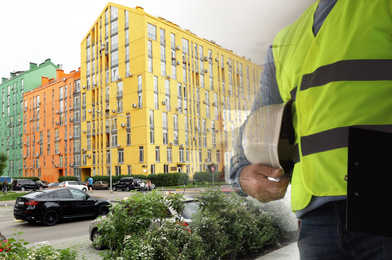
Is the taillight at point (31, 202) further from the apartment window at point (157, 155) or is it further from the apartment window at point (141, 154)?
the apartment window at point (157, 155)

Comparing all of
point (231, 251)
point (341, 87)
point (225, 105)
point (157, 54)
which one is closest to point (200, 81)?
point (225, 105)

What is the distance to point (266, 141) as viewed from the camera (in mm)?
386

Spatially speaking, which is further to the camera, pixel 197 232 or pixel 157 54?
pixel 197 232

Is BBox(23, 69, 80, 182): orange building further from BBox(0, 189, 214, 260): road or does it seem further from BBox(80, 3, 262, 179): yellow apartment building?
BBox(80, 3, 262, 179): yellow apartment building

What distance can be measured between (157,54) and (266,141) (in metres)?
0.80

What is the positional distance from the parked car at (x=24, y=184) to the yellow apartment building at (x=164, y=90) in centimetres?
2117

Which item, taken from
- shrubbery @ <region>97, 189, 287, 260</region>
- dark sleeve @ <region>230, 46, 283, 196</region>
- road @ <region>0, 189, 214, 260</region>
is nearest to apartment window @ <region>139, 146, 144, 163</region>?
shrubbery @ <region>97, 189, 287, 260</region>

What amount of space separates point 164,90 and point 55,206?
645 centimetres

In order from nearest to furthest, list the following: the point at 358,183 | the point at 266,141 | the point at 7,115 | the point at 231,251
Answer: the point at 358,183
the point at 266,141
the point at 231,251
the point at 7,115

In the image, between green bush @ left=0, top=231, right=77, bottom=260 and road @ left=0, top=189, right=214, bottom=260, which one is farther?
road @ left=0, top=189, right=214, bottom=260

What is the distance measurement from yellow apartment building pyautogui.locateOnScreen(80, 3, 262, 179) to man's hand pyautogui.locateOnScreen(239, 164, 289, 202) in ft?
0.13

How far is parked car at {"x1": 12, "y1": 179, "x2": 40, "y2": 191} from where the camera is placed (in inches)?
799

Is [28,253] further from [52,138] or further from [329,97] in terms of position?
[52,138]

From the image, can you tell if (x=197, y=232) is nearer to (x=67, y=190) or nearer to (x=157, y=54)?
(x=157, y=54)
